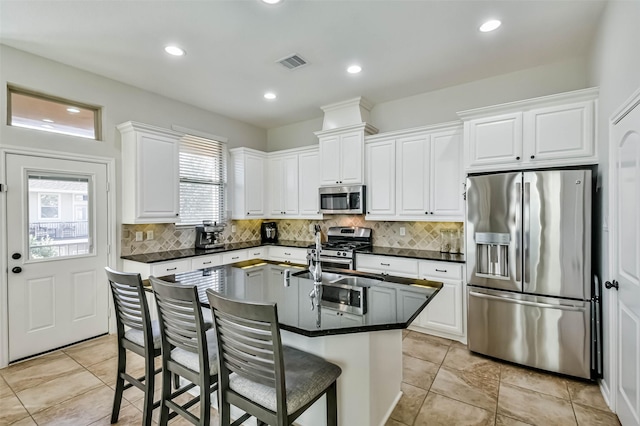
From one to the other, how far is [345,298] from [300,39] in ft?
7.58

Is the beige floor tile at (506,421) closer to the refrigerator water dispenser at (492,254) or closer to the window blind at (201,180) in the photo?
the refrigerator water dispenser at (492,254)

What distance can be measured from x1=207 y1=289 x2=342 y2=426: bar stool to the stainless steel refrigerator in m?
2.05

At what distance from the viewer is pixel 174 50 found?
2945 mm

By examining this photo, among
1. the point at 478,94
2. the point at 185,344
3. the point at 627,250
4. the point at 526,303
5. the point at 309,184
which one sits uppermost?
the point at 478,94

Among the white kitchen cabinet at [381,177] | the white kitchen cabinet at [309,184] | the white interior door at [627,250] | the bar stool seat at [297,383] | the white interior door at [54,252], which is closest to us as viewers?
the bar stool seat at [297,383]

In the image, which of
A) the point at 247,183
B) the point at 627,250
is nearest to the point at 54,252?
the point at 247,183

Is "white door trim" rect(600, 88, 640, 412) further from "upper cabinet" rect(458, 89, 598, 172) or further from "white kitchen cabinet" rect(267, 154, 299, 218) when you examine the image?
"white kitchen cabinet" rect(267, 154, 299, 218)

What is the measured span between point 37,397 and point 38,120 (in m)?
2.61

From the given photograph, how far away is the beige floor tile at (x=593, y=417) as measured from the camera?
82.4 inches

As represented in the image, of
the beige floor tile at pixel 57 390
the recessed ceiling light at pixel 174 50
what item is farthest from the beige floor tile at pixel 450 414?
the recessed ceiling light at pixel 174 50

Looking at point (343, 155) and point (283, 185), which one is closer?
point (343, 155)

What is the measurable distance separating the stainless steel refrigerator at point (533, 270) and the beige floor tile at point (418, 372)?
0.58 metres

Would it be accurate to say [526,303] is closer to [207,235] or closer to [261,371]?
[261,371]

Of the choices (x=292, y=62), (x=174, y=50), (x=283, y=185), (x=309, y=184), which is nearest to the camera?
(x=174, y=50)
